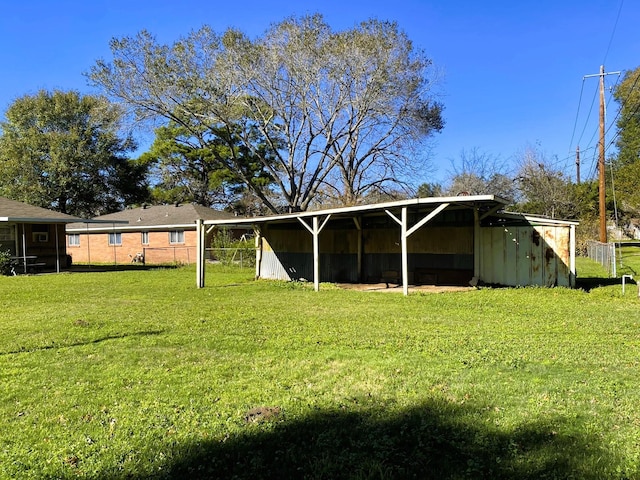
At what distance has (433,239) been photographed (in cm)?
1397

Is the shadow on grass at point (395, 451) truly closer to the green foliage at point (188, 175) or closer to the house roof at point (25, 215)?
the house roof at point (25, 215)

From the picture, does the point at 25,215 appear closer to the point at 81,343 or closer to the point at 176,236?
the point at 176,236

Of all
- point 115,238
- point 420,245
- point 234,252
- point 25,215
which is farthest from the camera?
point 115,238

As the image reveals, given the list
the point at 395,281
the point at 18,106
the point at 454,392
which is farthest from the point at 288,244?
the point at 18,106

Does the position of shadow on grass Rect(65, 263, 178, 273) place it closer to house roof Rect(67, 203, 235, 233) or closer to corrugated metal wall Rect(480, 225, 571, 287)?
house roof Rect(67, 203, 235, 233)

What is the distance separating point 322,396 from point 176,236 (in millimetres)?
24737

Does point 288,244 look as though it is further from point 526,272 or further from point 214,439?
point 214,439

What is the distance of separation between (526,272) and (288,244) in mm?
7615

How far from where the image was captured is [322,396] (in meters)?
4.05

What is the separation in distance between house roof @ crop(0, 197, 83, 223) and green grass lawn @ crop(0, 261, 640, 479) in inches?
506

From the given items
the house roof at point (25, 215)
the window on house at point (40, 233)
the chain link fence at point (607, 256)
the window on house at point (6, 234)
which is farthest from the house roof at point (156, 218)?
the chain link fence at point (607, 256)

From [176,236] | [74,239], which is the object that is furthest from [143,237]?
[74,239]

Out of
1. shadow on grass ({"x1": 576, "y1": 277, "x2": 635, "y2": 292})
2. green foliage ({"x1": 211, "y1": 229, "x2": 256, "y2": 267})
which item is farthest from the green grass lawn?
green foliage ({"x1": 211, "y1": 229, "x2": 256, "y2": 267})

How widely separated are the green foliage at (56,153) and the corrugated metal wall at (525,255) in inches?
1104
